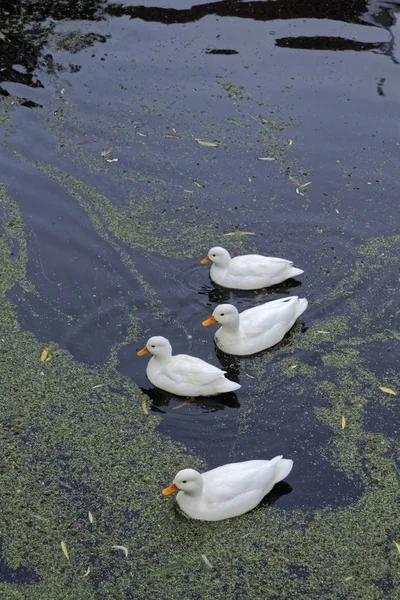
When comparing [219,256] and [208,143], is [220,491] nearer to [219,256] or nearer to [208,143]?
[219,256]

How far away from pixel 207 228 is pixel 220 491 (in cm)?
299

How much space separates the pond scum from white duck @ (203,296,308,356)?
13cm

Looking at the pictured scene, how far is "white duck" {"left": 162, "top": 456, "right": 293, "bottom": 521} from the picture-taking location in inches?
191

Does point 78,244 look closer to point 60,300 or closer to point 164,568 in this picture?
point 60,300

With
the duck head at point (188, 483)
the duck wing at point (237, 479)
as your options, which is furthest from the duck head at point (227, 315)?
the duck head at point (188, 483)

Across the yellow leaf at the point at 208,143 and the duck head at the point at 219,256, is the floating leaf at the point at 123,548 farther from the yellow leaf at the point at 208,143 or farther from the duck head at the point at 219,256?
the yellow leaf at the point at 208,143

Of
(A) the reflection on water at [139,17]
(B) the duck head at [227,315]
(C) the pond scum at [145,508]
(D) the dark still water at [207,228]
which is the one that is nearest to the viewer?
(C) the pond scum at [145,508]

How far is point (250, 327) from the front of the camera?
6.12 metres

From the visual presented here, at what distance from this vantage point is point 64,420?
5.48m

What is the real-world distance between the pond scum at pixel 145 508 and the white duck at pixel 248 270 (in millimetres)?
755

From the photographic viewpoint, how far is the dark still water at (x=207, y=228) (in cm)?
519

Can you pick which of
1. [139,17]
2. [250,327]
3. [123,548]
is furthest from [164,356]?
[139,17]

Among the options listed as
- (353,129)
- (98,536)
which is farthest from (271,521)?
(353,129)

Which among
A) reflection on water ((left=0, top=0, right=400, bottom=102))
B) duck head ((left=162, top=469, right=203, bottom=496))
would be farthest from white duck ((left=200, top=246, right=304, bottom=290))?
reflection on water ((left=0, top=0, right=400, bottom=102))
